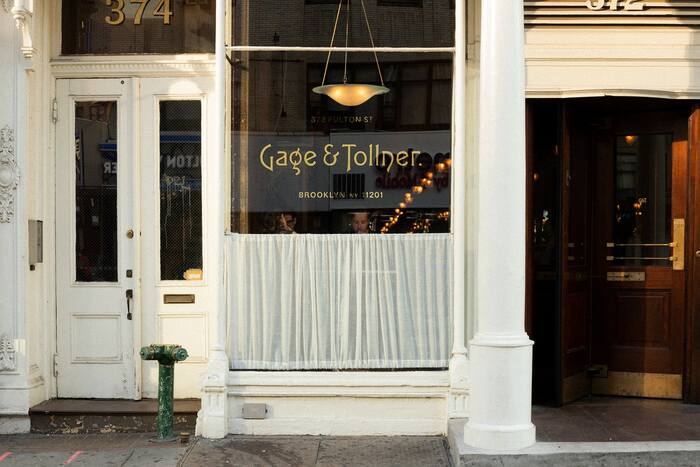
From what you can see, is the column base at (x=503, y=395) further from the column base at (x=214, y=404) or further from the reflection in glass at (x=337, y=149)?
the column base at (x=214, y=404)

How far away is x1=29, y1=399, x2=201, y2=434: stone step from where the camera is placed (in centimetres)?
681

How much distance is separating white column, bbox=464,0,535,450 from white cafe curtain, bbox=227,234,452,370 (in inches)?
41.2

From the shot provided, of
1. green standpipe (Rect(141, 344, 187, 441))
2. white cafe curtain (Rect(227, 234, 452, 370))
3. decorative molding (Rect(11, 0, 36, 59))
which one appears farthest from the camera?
white cafe curtain (Rect(227, 234, 452, 370))

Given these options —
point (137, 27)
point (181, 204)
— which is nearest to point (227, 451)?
point (181, 204)

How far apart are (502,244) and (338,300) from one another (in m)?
1.67

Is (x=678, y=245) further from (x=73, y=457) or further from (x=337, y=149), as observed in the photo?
(x=73, y=457)

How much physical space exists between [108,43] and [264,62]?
1525 mm

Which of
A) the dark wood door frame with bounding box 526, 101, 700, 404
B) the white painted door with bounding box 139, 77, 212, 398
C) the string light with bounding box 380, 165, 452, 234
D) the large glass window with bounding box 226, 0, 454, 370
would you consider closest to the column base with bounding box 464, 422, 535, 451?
the large glass window with bounding box 226, 0, 454, 370

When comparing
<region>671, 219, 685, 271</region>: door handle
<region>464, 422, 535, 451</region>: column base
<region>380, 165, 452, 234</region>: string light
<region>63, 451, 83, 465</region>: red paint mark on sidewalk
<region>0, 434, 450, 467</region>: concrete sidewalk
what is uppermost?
<region>380, 165, 452, 234</region>: string light

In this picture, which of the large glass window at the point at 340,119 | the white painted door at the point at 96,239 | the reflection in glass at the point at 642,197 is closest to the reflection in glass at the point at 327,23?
the large glass window at the point at 340,119

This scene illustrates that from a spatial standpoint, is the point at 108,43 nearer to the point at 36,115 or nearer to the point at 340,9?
the point at 36,115

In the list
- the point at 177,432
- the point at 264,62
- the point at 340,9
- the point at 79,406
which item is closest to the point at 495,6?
the point at 340,9

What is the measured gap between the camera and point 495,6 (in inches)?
223

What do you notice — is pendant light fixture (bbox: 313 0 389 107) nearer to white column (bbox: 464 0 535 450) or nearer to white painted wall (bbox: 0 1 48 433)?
white column (bbox: 464 0 535 450)
